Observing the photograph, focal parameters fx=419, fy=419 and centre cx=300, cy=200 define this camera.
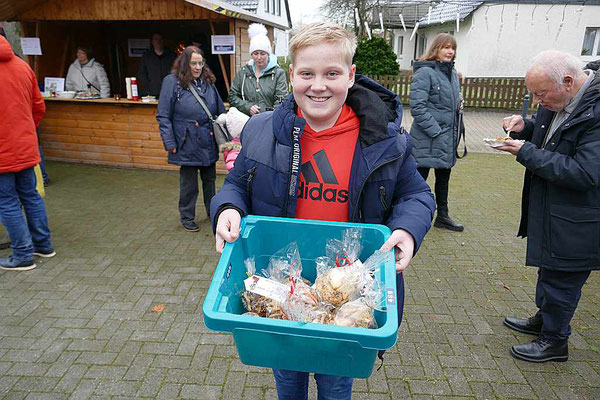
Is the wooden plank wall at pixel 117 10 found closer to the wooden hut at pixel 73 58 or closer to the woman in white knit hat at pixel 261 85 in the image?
the wooden hut at pixel 73 58

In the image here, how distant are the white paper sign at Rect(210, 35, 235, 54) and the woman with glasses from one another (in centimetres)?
191

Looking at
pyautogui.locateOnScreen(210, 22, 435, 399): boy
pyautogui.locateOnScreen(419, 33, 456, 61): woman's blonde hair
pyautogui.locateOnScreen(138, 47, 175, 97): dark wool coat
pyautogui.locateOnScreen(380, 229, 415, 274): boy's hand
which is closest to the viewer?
pyautogui.locateOnScreen(380, 229, 415, 274): boy's hand

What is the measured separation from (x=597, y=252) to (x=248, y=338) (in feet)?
8.49

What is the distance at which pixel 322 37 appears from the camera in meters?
1.63

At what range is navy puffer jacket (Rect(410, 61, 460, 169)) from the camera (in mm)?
4949

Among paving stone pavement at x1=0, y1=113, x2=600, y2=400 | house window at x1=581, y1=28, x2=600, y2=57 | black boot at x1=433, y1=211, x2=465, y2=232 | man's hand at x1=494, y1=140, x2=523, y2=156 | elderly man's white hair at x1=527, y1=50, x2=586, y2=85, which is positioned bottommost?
paving stone pavement at x1=0, y1=113, x2=600, y2=400

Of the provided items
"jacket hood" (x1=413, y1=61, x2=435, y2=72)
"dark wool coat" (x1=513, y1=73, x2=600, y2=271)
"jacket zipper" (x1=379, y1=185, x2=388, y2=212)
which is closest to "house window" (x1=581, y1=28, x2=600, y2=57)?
"jacket hood" (x1=413, y1=61, x2=435, y2=72)

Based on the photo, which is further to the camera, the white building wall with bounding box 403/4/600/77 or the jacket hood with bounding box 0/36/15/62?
the white building wall with bounding box 403/4/600/77

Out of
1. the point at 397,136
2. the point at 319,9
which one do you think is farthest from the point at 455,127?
the point at 319,9

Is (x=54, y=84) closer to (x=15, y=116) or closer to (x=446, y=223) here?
(x=15, y=116)

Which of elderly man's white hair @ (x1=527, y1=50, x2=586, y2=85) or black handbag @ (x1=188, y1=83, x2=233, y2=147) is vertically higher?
→ elderly man's white hair @ (x1=527, y1=50, x2=586, y2=85)

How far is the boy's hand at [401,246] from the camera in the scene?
1.58 meters

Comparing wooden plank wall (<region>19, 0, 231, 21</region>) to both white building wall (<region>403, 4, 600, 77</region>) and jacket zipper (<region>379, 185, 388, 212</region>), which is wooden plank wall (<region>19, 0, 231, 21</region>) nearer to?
jacket zipper (<region>379, 185, 388, 212</region>)

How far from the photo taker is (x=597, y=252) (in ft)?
9.10
